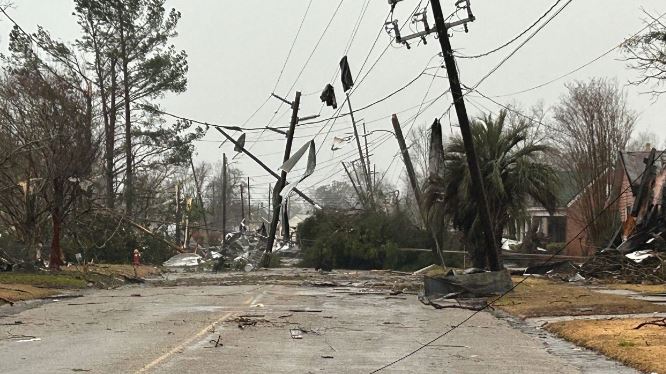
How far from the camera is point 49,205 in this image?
34438 mm

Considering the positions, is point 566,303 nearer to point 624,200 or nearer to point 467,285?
point 467,285

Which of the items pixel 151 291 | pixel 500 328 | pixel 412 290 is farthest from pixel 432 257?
pixel 500 328

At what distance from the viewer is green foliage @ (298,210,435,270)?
163 ft

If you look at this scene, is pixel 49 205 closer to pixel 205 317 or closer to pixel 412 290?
pixel 412 290

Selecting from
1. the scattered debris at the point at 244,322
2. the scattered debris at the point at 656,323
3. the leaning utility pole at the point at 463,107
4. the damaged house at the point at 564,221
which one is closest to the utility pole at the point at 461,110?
the leaning utility pole at the point at 463,107

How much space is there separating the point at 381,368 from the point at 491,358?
6.87 feet

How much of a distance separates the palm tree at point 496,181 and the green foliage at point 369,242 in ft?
48.5

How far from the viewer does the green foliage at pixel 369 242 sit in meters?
49.6

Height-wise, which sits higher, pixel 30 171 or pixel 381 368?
pixel 30 171

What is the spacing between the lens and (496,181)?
3234cm

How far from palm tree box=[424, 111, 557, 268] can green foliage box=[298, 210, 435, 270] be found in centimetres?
1477

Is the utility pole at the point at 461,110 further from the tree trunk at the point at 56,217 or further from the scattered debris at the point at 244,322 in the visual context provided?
the tree trunk at the point at 56,217

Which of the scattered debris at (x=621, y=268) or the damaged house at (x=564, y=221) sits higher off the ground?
the damaged house at (x=564, y=221)

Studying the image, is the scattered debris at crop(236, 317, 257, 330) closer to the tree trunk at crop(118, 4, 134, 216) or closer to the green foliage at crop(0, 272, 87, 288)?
the green foliage at crop(0, 272, 87, 288)
